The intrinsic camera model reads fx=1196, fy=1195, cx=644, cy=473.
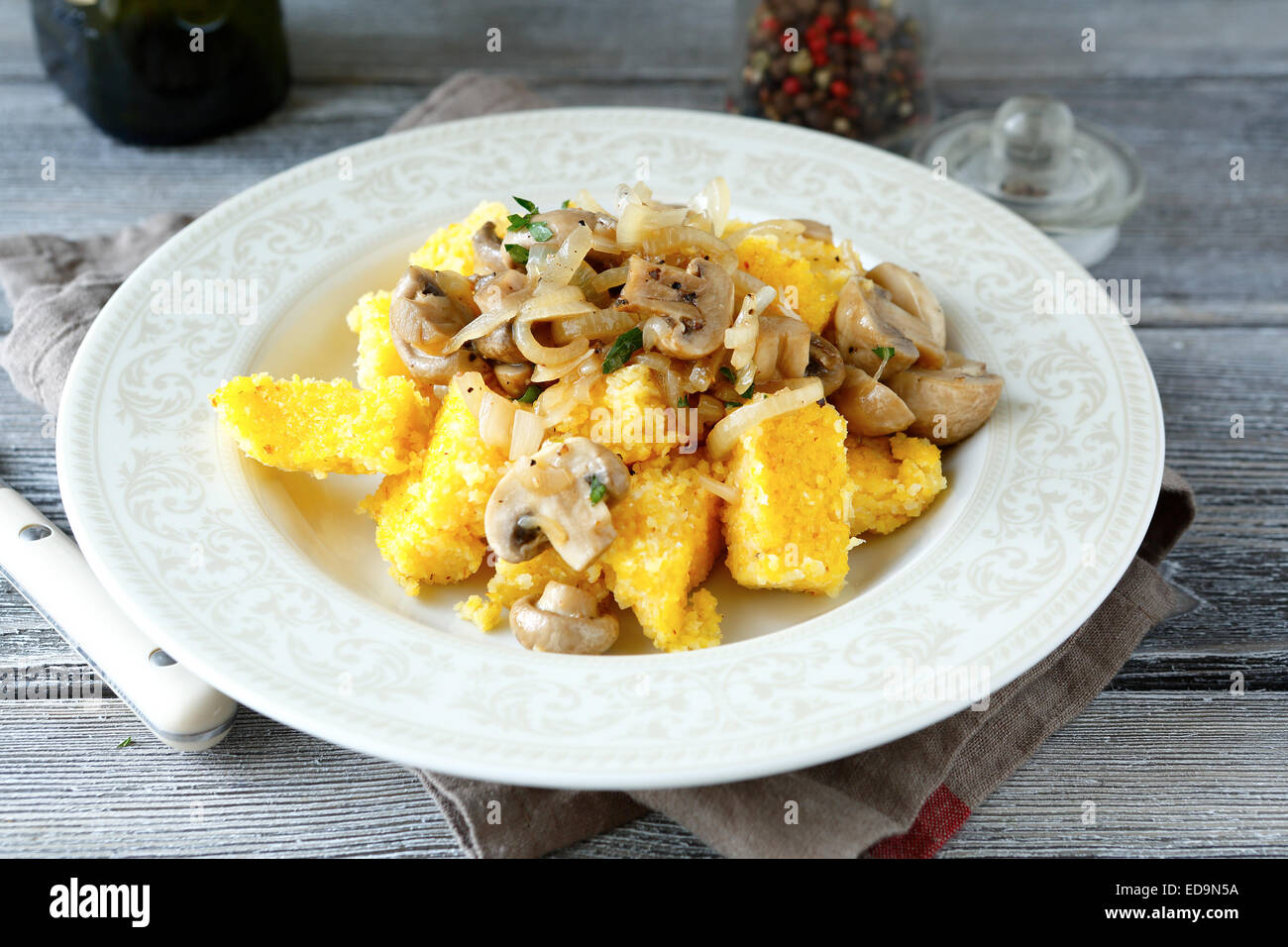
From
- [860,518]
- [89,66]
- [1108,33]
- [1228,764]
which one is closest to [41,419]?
[89,66]

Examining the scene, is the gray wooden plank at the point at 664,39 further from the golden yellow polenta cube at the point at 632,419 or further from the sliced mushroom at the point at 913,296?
the golden yellow polenta cube at the point at 632,419

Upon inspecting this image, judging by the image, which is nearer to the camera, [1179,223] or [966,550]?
[966,550]

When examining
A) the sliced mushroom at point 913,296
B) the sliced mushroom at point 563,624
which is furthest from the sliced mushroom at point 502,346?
the sliced mushroom at point 913,296

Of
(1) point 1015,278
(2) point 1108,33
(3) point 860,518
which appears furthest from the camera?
(2) point 1108,33

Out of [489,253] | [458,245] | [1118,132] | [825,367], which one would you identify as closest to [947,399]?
[825,367]

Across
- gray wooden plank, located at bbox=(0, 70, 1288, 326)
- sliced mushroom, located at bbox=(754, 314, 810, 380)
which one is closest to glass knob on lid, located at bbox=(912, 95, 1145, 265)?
gray wooden plank, located at bbox=(0, 70, 1288, 326)

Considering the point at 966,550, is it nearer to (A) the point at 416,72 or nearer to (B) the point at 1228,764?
(B) the point at 1228,764

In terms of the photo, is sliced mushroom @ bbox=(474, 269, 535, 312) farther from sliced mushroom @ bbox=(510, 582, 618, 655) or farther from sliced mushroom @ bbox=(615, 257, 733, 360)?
sliced mushroom @ bbox=(510, 582, 618, 655)
